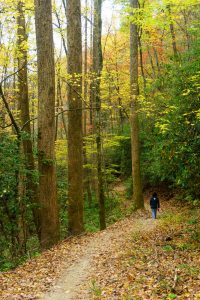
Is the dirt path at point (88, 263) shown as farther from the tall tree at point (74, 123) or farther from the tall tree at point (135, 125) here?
the tall tree at point (135, 125)

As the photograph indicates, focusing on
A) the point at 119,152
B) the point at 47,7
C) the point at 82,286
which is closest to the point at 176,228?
the point at 82,286

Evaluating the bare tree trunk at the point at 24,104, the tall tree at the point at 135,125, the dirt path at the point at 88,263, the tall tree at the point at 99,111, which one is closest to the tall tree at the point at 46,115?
the bare tree trunk at the point at 24,104

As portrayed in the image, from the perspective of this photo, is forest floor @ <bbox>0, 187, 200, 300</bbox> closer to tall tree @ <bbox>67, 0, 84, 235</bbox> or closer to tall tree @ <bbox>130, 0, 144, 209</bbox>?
tall tree @ <bbox>67, 0, 84, 235</bbox>

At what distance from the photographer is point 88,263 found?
8.68m

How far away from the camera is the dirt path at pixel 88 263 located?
655 cm

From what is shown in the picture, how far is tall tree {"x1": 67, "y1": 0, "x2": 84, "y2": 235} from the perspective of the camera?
12.2 meters

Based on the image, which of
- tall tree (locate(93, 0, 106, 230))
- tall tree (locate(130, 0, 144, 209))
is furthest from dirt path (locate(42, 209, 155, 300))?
tall tree (locate(130, 0, 144, 209))

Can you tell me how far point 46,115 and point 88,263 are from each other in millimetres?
4718

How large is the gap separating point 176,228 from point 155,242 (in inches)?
106

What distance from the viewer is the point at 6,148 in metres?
10.2

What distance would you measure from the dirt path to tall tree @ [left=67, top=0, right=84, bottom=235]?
1211 mm

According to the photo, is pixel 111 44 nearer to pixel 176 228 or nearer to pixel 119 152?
pixel 119 152

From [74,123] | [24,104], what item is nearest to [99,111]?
[74,123]

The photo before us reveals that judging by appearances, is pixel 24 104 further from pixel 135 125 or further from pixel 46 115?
pixel 135 125
